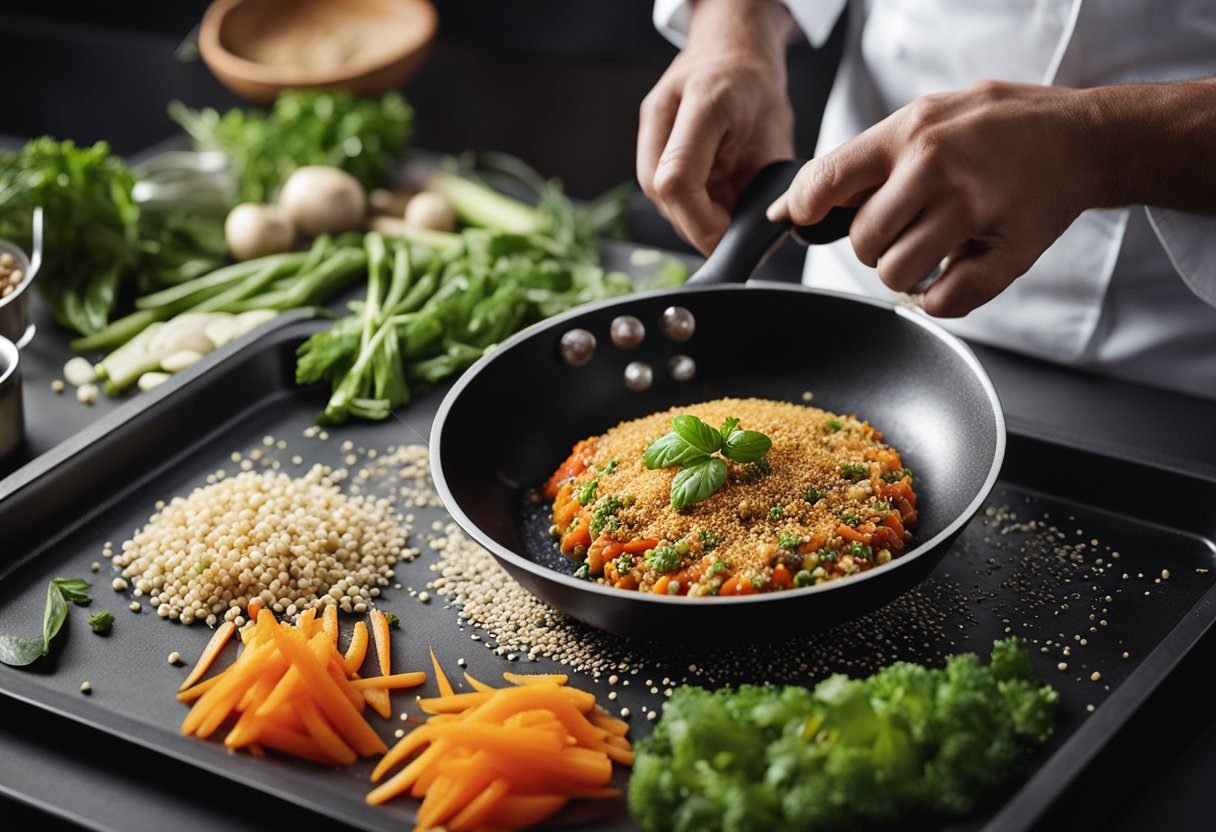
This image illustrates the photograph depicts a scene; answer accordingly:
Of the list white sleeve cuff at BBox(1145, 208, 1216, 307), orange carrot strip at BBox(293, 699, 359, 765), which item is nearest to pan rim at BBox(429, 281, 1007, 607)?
orange carrot strip at BBox(293, 699, 359, 765)

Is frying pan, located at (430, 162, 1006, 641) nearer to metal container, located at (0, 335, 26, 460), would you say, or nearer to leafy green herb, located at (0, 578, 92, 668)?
leafy green herb, located at (0, 578, 92, 668)

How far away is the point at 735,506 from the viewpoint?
4.33 ft

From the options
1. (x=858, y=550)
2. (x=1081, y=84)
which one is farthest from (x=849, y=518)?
(x=1081, y=84)

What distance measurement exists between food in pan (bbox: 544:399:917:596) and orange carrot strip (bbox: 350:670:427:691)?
22 cm

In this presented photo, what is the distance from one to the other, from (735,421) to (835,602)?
30 centimetres

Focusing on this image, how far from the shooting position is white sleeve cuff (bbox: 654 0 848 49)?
6.11 feet

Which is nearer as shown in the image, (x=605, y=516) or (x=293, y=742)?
(x=293, y=742)

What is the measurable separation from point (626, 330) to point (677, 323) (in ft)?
0.24

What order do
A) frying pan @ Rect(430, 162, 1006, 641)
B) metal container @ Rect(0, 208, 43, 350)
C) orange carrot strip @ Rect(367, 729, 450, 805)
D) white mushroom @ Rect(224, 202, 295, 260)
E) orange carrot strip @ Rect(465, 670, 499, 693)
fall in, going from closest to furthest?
1. orange carrot strip @ Rect(367, 729, 450, 805)
2. orange carrot strip @ Rect(465, 670, 499, 693)
3. frying pan @ Rect(430, 162, 1006, 641)
4. metal container @ Rect(0, 208, 43, 350)
5. white mushroom @ Rect(224, 202, 295, 260)

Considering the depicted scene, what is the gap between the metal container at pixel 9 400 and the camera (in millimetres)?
1612

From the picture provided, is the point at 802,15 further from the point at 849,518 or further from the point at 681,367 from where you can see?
the point at 849,518

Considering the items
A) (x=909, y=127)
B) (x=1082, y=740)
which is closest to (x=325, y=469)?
(x=909, y=127)

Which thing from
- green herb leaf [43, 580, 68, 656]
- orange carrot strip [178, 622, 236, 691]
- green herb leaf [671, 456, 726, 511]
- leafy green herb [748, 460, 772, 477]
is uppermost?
green herb leaf [671, 456, 726, 511]

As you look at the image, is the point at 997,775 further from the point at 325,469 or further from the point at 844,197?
the point at 325,469
